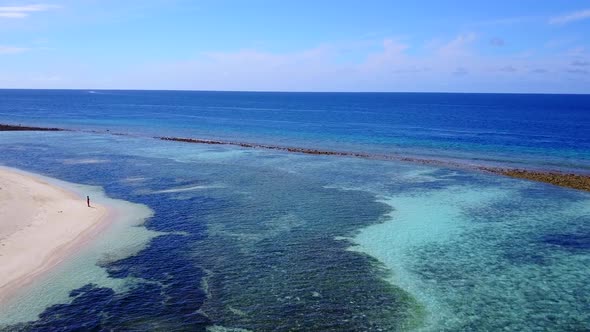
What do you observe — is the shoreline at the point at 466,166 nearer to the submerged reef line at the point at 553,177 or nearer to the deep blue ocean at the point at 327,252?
the submerged reef line at the point at 553,177

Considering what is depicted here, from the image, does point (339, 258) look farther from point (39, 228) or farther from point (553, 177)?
point (553, 177)

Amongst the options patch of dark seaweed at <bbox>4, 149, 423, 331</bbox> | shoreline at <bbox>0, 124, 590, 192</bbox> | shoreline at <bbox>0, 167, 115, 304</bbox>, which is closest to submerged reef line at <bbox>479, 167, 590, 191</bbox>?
shoreline at <bbox>0, 124, 590, 192</bbox>

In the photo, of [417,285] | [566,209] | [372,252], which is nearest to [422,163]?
[566,209]

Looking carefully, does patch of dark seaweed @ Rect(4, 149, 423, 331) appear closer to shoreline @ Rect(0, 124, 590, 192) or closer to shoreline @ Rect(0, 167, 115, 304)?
shoreline @ Rect(0, 167, 115, 304)

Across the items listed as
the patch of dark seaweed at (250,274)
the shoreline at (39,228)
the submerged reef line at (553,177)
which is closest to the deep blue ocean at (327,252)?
the patch of dark seaweed at (250,274)

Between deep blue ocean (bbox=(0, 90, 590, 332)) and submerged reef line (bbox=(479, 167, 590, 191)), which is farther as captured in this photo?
submerged reef line (bbox=(479, 167, 590, 191))

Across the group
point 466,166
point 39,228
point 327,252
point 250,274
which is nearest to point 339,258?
point 327,252

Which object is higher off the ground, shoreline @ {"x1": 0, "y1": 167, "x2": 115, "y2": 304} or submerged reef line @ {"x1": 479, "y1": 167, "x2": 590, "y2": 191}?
submerged reef line @ {"x1": 479, "y1": 167, "x2": 590, "y2": 191}
